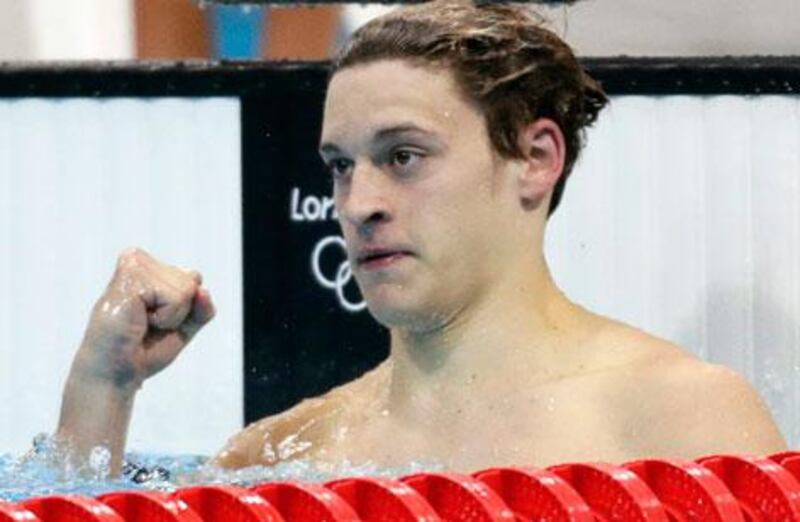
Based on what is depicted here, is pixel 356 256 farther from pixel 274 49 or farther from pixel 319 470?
pixel 274 49

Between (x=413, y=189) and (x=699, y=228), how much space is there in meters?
1.16

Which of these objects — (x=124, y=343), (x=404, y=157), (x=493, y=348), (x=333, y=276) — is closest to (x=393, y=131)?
(x=404, y=157)

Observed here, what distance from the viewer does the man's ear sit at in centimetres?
198

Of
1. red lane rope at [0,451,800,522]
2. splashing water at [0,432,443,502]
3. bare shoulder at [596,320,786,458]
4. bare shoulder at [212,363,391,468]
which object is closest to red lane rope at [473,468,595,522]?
red lane rope at [0,451,800,522]

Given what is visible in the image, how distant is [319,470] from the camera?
2.05 meters

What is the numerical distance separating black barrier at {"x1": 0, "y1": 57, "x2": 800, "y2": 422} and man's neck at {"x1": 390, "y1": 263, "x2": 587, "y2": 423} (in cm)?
99

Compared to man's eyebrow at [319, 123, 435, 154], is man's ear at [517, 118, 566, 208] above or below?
below

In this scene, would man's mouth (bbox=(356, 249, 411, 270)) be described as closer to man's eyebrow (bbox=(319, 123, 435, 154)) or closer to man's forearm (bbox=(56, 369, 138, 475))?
man's eyebrow (bbox=(319, 123, 435, 154))

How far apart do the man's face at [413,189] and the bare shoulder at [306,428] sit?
188 mm

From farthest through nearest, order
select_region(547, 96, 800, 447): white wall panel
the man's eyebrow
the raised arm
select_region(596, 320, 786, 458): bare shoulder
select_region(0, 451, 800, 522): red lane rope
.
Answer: select_region(547, 96, 800, 447): white wall panel
the raised arm
the man's eyebrow
select_region(596, 320, 786, 458): bare shoulder
select_region(0, 451, 800, 522): red lane rope

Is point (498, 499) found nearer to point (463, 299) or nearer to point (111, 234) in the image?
point (463, 299)

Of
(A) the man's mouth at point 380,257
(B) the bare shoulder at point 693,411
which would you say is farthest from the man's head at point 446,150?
(B) the bare shoulder at point 693,411

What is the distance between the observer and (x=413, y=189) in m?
1.90

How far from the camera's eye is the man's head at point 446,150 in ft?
6.20
